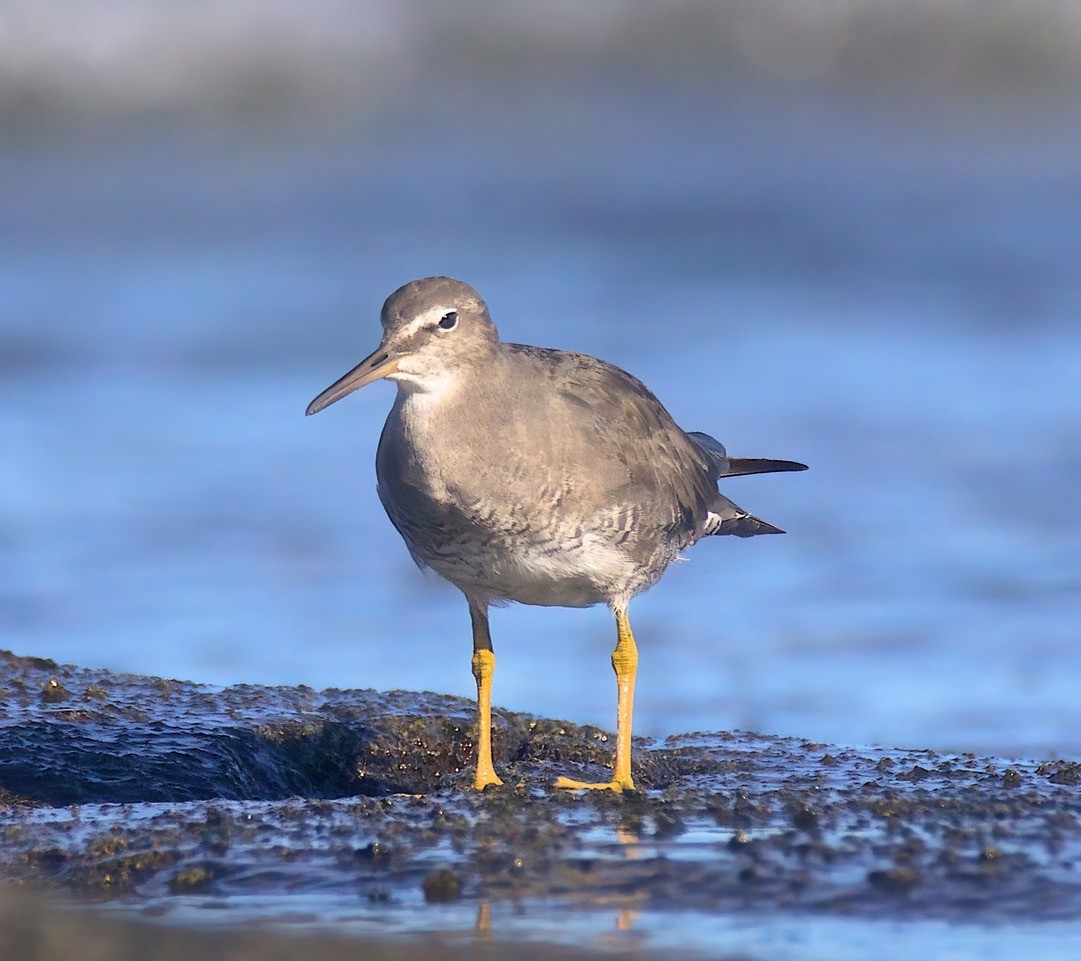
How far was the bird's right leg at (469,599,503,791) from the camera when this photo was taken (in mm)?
5910

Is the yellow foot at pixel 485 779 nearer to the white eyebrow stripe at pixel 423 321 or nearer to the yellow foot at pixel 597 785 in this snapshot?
the yellow foot at pixel 597 785

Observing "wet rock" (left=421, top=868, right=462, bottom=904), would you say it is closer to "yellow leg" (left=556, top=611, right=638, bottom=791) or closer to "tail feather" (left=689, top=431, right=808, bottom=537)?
"yellow leg" (left=556, top=611, right=638, bottom=791)

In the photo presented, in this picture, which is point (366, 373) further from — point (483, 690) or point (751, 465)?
point (751, 465)

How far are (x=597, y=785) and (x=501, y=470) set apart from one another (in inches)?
46.9

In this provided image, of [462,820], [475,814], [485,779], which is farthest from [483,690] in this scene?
[462,820]

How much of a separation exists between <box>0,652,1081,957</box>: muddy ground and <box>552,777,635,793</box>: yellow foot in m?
0.10

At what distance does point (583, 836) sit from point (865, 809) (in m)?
0.91

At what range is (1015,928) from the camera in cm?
395

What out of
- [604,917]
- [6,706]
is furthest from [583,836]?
[6,706]

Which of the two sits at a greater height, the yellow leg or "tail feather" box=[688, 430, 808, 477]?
"tail feather" box=[688, 430, 808, 477]

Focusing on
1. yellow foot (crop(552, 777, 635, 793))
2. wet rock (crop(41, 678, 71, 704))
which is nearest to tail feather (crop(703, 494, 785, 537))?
yellow foot (crop(552, 777, 635, 793))

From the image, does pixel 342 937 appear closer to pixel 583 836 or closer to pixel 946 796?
pixel 583 836

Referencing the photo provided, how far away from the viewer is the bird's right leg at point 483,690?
5.91 metres

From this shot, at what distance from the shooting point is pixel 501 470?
227 inches
